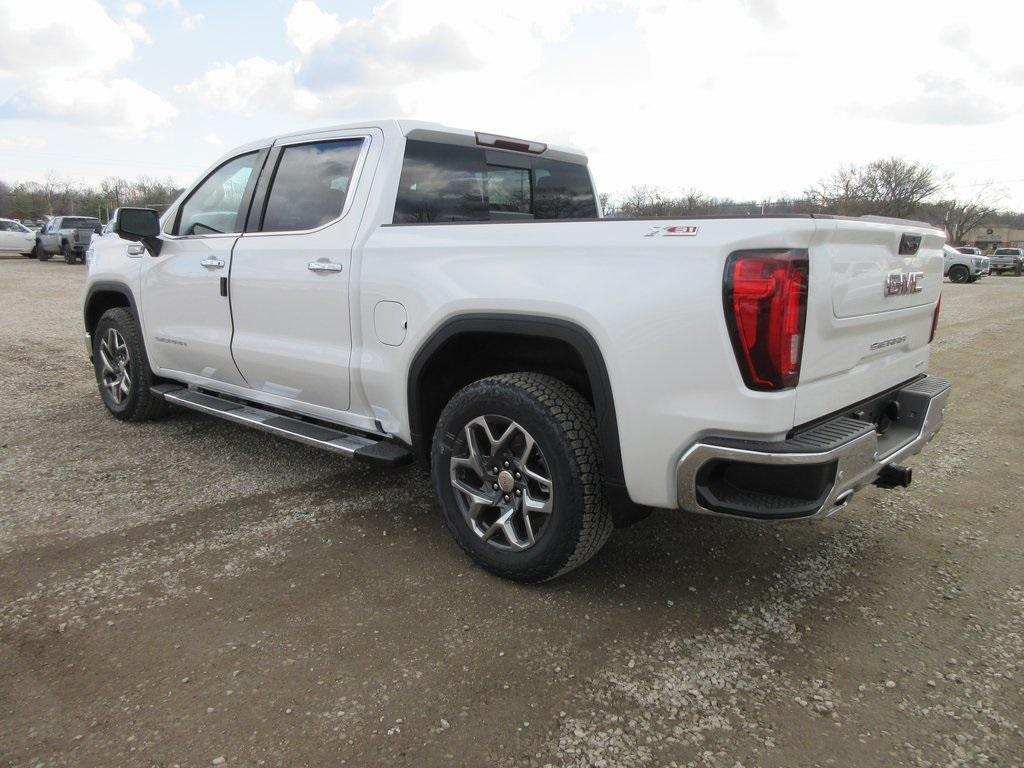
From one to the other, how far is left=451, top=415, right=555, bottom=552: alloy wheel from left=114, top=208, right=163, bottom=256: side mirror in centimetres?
277

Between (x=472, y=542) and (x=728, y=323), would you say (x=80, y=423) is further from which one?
(x=728, y=323)

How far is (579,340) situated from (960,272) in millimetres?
32800

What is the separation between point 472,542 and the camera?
3.23 m

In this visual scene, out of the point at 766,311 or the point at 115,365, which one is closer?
the point at 766,311

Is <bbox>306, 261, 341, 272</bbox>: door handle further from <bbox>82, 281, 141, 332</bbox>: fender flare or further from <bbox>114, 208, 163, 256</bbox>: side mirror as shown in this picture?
<bbox>82, 281, 141, 332</bbox>: fender flare

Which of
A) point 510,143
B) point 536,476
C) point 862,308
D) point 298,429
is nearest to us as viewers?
point 862,308

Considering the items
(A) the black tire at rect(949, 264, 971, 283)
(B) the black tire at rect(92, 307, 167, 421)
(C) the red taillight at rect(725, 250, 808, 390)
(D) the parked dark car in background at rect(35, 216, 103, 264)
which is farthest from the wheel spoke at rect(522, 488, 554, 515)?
(A) the black tire at rect(949, 264, 971, 283)

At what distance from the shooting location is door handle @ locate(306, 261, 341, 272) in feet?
11.9

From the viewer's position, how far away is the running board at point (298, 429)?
3.54m

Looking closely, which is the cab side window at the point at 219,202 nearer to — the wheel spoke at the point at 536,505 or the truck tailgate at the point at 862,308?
the wheel spoke at the point at 536,505

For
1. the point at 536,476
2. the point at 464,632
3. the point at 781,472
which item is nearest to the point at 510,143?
the point at 536,476

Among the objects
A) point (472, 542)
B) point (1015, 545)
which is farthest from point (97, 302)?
point (1015, 545)

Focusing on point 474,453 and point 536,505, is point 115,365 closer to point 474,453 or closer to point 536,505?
point 474,453

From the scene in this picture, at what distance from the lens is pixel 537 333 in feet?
9.50
